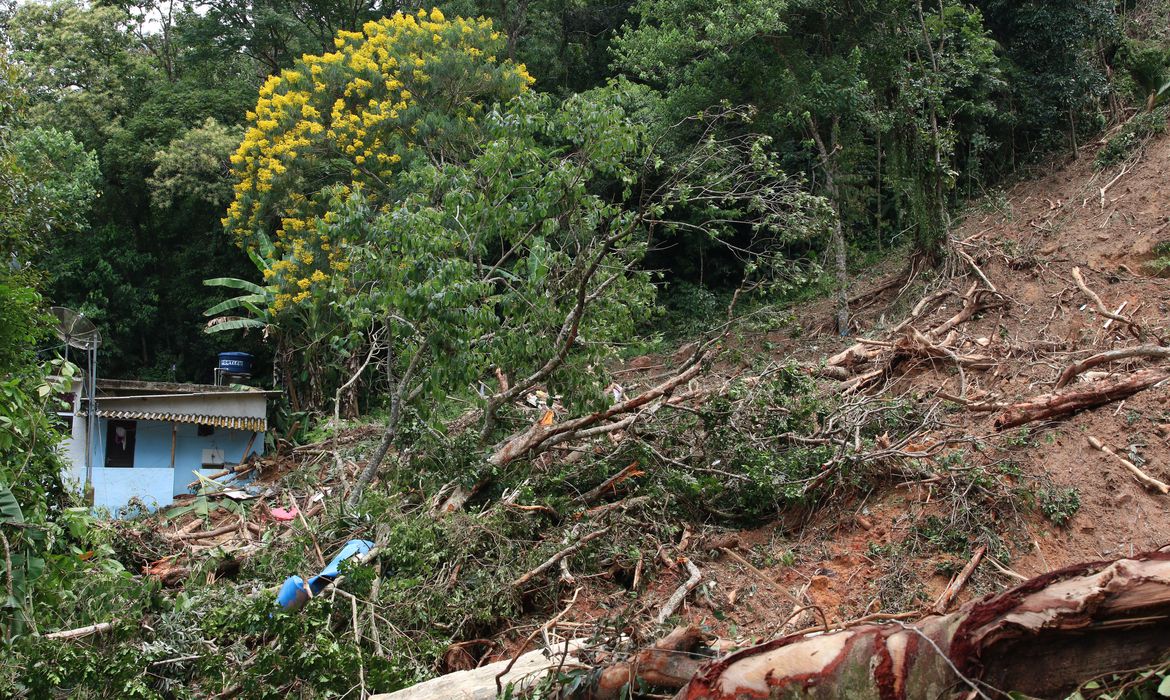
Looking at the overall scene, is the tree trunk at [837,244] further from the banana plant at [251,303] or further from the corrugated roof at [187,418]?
the corrugated roof at [187,418]

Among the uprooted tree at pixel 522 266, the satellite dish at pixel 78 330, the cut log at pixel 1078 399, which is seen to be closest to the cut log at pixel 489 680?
the uprooted tree at pixel 522 266

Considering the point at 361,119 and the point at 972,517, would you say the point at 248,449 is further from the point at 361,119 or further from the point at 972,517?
the point at 972,517

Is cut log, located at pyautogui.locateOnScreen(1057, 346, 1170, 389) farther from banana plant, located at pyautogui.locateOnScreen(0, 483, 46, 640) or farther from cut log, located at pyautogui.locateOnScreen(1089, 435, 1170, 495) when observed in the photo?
banana plant, located at pyautogui.locateOnScreen(0, 483, 46, 640)

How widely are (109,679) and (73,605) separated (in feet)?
4.06

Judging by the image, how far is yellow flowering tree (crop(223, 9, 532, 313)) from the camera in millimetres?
13641

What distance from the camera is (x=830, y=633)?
3.13m

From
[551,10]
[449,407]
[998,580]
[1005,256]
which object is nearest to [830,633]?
[998,580]

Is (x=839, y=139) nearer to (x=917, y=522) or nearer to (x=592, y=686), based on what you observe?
(x=917, y=522)

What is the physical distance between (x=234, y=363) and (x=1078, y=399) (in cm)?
1470

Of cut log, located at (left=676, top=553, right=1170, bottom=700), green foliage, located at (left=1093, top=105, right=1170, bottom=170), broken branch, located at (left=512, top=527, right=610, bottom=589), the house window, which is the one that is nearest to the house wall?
the house window

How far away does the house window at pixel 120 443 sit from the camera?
50.7 ft

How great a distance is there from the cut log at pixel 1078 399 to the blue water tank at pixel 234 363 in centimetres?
1417

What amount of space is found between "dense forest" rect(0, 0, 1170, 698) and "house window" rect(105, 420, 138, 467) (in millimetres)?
2358

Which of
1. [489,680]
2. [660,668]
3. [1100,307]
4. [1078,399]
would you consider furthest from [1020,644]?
[1100,307]
